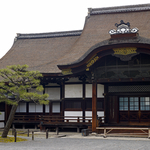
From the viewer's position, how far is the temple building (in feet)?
56.9

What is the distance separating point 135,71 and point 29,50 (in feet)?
42.7

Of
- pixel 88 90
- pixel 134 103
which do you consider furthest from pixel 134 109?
pixel 88 90

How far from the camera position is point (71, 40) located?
27.5 m

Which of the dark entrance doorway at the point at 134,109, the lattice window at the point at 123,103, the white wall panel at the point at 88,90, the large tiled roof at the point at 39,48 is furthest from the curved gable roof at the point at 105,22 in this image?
the dark entrance doorway at the point at 134,109

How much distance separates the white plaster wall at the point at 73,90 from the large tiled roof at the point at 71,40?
1.76 m

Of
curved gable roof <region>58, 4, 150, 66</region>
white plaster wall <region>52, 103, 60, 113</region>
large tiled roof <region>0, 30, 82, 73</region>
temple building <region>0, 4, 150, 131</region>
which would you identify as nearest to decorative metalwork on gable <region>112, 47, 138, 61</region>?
temple building <region>0, 4, 150, 131</region>

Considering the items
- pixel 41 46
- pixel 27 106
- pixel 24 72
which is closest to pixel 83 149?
pixel 24 72

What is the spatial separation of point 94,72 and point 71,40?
9875 millimetres

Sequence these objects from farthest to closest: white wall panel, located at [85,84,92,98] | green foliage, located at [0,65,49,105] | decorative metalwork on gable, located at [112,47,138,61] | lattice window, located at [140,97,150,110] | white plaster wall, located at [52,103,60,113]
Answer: white plaster wall, located at [52,103,60,113]
white wall panel, located at [85,84,92,98]
lattice window, located at [140,97,150,110]
decorative metalwork on gable, located at [112,47,138,61]
green foliage, located at [0,65,49,105]

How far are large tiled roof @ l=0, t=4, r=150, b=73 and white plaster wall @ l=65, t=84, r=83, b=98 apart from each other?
1763 mm

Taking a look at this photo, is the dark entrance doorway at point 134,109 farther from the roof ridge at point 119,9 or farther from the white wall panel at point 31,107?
the roof ridge at point 119,9

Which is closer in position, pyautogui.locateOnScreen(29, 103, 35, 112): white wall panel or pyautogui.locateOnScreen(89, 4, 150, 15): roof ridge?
pyautogui.locateOnScreen(29, 103, 35, 112): white wall panel

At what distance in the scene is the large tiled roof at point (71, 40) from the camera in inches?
917

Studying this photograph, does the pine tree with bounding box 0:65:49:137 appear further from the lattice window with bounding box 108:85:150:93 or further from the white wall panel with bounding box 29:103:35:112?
the white wall panel with bounding box 29:103:35:112
